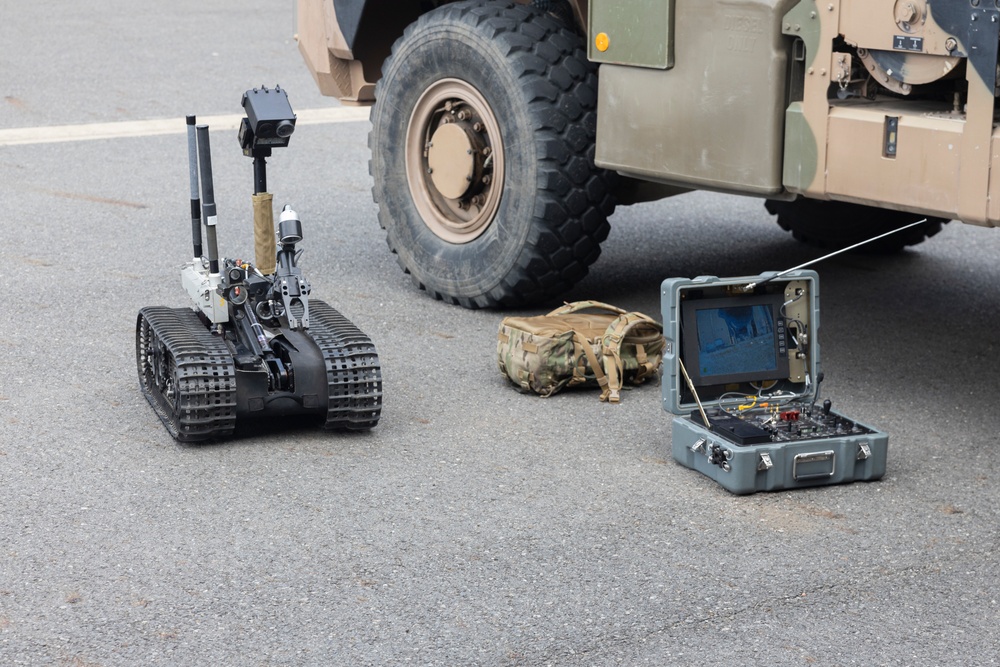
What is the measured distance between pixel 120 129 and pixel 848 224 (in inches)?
210

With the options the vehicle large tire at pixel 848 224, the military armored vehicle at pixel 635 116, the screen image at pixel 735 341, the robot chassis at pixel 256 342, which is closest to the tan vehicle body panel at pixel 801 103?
the military armored vehicle at pixel 635 116

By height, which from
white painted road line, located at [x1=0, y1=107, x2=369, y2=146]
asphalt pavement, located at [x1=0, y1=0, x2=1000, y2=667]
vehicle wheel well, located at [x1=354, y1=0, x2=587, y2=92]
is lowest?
asphalt pavement, located at [x1=0, y1=0, x2=1000, y2=667]

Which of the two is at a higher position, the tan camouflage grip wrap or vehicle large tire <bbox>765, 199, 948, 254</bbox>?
the tan camouflage grip wrap

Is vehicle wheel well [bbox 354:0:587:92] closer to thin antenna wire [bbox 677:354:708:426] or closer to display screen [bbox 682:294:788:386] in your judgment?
display screen [bbox 682:294:788:386]

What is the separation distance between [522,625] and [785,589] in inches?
29.5

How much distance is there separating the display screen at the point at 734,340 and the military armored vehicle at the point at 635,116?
0.52 meters

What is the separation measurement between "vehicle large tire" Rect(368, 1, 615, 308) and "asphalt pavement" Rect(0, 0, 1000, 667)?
294 millimetres

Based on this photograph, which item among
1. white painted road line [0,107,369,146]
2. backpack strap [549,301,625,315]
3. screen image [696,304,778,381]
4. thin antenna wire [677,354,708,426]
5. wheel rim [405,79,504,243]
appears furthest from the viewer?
white painted road line [0,107,369,146]

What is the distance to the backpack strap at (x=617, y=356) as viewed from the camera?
5.53 metres

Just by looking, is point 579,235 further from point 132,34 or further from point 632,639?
point 132,34

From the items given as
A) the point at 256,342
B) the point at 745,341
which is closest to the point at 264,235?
the point at 256,342

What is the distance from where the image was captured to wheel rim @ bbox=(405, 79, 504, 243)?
6566 mm

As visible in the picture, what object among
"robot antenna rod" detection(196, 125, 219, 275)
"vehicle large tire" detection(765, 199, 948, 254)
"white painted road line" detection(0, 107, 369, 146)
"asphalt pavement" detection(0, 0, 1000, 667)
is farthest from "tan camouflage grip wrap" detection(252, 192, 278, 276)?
"white painted road line" detection(0, 107, 369, 146)

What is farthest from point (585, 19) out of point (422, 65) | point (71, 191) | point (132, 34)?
point (132, 34)
